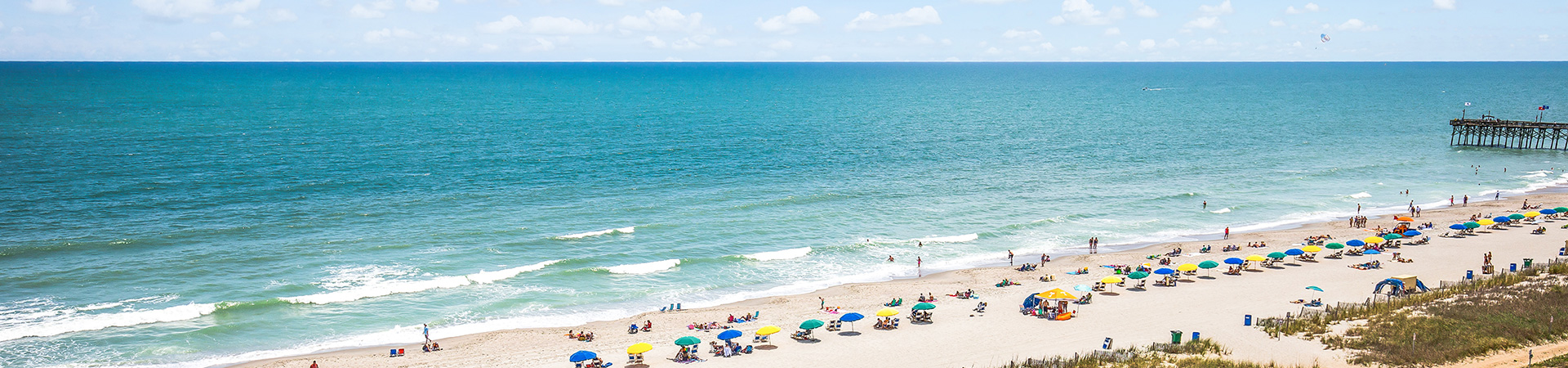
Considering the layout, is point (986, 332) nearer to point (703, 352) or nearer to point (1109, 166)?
point (703, 352)

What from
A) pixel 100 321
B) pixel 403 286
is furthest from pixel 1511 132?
pixel 100 321

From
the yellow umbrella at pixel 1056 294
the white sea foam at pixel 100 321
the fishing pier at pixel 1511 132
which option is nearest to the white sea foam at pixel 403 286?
the white sea foam at pixel 100 321

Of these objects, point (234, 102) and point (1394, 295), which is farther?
point (234, 102)

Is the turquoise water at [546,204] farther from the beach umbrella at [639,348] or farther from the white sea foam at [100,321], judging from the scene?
the beach umbrella at [639,348]

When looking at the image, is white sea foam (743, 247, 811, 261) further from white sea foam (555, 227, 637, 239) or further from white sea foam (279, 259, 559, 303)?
white sea foam (279, 259, 559, 303)

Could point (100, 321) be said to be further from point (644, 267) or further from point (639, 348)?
point (639, 348)

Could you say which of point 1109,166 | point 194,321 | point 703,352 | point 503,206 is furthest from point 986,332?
point 1109,166
